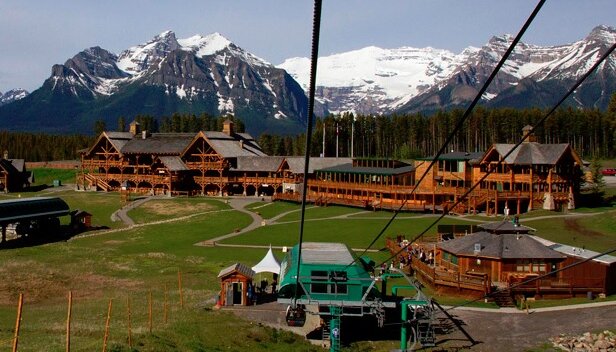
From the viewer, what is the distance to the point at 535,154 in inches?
2815

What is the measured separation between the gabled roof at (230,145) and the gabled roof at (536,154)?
47.6 m

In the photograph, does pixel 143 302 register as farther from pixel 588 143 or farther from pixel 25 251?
pixel 588 143

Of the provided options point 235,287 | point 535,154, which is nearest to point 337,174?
point 535,154

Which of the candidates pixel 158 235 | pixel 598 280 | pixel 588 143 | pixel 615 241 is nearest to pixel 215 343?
pixel 598 280

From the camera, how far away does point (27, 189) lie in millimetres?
114375

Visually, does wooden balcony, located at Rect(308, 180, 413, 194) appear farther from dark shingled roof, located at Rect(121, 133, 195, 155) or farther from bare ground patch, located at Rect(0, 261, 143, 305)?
bare ground patch, located at Rect(0, 261, 143, 305)

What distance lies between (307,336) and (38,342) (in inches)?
449

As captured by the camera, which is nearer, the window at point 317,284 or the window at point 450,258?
the window at point 317,284

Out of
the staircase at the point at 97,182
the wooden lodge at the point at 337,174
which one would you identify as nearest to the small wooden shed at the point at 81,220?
the wooden lodge at the point at 337,174

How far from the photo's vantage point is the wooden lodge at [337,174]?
7062cm

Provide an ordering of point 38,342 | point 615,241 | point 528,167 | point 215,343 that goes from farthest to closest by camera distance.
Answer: point 528,167, point 615,241, point 215,343, point 38,342

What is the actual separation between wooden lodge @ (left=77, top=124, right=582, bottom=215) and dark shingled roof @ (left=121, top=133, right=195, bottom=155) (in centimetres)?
18

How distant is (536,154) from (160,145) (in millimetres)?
69092

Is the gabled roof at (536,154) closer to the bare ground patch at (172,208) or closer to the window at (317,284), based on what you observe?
the bare ground patch at (172,208)
